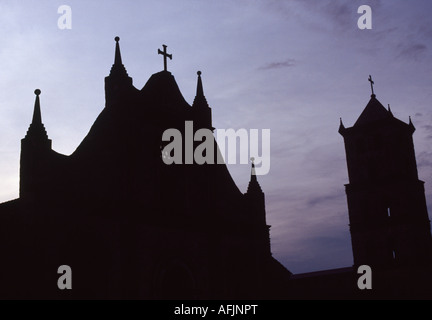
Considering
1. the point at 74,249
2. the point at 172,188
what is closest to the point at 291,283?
the point at 172,188

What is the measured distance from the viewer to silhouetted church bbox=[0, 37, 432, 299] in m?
23.0

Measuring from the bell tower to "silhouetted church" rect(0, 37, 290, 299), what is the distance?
1378 centimetres

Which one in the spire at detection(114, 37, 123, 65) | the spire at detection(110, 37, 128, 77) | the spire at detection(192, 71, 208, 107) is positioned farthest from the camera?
the spire at detection(192, 71, 208, 107)

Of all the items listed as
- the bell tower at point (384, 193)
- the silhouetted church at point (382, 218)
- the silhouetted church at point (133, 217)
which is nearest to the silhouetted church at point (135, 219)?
the silhouetted church at point (133, 217)

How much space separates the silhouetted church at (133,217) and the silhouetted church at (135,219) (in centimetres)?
5

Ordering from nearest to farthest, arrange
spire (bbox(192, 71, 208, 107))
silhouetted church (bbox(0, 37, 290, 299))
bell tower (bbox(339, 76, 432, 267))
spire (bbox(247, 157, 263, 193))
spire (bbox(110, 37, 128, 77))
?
silhouetted church (bbox(0, 37, 290, 299)) < spire (bbox(110, 37, 128, 77)) < spire (bbox(192, 71, 208, 107)) < spire (bbox(247, 157, 263, 193)) < bell tower (bbox(339, 76, 432, 267))

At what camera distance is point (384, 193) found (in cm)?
4559

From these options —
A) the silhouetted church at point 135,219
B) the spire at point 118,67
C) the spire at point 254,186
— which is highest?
the spire at point 118,67

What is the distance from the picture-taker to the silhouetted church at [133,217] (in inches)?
906

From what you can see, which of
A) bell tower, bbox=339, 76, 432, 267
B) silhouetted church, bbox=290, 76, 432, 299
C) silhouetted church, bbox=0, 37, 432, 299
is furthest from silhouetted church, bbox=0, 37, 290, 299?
bell tower, bbox=339, 76, 432, 267

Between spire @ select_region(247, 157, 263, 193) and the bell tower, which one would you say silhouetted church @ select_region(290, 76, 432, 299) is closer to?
the bell tower

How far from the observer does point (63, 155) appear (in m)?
25.3

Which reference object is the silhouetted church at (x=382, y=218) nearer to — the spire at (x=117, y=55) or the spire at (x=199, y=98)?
the spire at (x=199, y=98)
